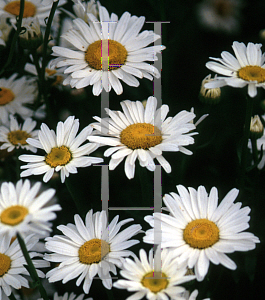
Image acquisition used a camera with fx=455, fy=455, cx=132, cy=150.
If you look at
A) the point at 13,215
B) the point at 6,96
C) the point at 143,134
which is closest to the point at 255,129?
the point at 143,134

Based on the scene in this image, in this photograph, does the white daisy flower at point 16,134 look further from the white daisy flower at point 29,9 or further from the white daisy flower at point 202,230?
the white daisy flower at point 202,230

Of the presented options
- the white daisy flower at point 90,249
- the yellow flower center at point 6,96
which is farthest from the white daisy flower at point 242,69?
the yellow flower center at point 6,96

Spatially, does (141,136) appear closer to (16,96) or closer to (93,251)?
(93,251)

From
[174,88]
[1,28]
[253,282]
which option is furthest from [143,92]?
[253,282]

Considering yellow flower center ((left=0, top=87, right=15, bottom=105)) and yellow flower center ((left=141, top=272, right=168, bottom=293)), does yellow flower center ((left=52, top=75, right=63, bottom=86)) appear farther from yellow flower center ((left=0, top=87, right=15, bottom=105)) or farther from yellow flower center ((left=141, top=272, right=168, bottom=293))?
yellow flower center ((left=141, top=272, right=168, bottom=293))

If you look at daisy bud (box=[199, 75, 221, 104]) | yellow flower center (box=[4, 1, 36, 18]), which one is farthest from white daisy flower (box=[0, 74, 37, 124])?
daisy bud (box=[199, 75, 221, 104])
